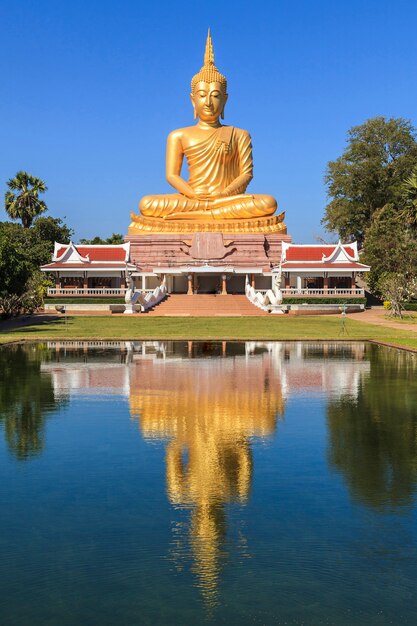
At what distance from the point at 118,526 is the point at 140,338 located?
2133cm

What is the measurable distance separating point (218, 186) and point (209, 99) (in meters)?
6.77

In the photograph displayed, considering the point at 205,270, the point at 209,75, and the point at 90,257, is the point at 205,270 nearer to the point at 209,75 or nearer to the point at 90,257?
the point at 90,257

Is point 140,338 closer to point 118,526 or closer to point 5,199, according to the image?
point 118,526

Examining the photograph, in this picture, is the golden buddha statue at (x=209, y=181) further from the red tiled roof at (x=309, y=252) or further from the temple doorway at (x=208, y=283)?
the red tiled roof at (x=309, y=252)

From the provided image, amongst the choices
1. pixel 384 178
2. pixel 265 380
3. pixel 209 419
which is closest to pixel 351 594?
pixel 209 419

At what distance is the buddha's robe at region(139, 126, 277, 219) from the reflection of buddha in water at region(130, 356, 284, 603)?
136 ft

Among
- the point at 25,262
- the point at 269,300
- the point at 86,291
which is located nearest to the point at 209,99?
the point at 86,291

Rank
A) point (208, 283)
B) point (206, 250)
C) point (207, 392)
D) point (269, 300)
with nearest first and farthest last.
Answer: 1. point (207, 392)
2. point (269, 300)
3. point (206, 250)
4. point (208, 283)

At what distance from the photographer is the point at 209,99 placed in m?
60.6

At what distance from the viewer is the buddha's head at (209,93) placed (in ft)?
199

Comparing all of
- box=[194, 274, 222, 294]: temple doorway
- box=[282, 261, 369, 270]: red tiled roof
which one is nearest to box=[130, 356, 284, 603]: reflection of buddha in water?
box=[282, 261, 369, 270]: red tiled roof

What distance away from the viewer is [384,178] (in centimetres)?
6906

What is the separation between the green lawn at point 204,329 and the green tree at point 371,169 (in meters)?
31.1

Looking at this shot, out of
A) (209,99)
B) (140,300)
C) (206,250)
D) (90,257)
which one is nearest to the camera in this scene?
(140,300)
